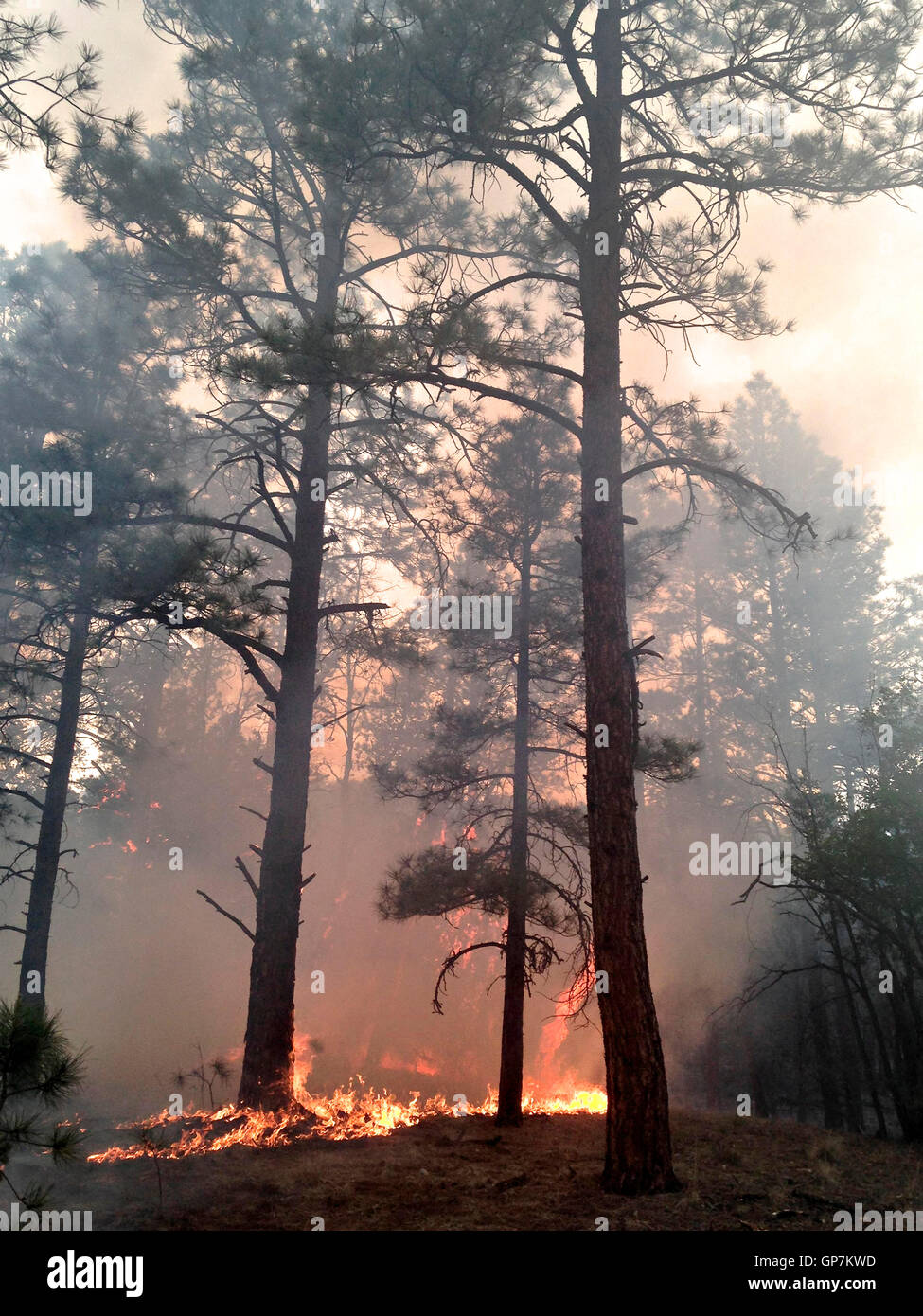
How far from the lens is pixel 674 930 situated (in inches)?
866

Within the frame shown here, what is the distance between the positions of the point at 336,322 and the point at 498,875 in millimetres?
7452

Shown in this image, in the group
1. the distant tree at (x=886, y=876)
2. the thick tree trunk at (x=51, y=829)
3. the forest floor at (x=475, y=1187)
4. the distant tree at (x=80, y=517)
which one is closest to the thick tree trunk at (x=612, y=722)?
the forest floor at (x=475, y=1187)

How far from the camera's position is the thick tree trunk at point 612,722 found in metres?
5.77

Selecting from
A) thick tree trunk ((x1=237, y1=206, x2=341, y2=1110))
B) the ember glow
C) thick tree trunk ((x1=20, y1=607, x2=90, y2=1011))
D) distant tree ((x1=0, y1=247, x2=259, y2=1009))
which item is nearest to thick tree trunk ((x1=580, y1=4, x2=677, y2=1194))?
thick tree trunk ((x1=237, y1=206, x2=341, y2=1110))

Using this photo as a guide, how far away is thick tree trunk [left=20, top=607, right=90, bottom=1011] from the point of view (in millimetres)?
Result: 12547

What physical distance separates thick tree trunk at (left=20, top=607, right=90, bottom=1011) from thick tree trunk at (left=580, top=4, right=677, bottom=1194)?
9.02 meters

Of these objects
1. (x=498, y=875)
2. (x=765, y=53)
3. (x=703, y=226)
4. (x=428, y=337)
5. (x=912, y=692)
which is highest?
(x=765, y=53)

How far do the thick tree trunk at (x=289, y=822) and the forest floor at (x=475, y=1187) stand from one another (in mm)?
1263

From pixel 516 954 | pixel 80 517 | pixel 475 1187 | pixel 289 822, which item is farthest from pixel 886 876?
pixel 80 517

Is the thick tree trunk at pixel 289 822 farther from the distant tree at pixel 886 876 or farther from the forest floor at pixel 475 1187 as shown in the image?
the distant tree at pixel 886 876
